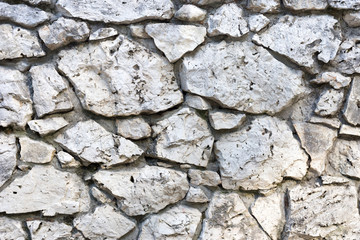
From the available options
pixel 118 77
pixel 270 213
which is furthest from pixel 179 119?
pixel 270 213

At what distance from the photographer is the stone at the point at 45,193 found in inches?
57.7

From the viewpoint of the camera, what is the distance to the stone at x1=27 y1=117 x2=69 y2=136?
147 centimetres

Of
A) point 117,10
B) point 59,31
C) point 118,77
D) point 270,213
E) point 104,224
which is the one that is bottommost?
point 104,224

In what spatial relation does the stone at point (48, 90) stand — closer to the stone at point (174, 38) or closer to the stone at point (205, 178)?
the stone at point (174, 38)

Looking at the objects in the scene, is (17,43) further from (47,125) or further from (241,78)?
(241,78)

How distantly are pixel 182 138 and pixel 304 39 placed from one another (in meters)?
0.64

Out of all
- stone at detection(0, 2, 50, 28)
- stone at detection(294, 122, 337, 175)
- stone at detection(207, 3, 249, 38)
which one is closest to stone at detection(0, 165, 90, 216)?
stone at detection(0, 2, 50, 28)

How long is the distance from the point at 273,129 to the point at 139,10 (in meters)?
0.72

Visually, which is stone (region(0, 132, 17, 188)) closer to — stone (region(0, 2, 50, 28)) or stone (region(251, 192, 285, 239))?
stone (region(0, 2, 50, 28))

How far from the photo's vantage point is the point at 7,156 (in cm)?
145

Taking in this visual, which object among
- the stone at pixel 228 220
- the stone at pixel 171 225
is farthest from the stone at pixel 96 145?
the stone at pixel 228 220

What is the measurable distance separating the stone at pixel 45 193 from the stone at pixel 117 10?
0.59m

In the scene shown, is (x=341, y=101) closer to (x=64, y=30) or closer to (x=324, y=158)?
(x=324, y=158)

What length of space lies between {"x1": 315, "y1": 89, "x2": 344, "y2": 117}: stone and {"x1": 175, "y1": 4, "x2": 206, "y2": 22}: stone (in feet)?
1.97
